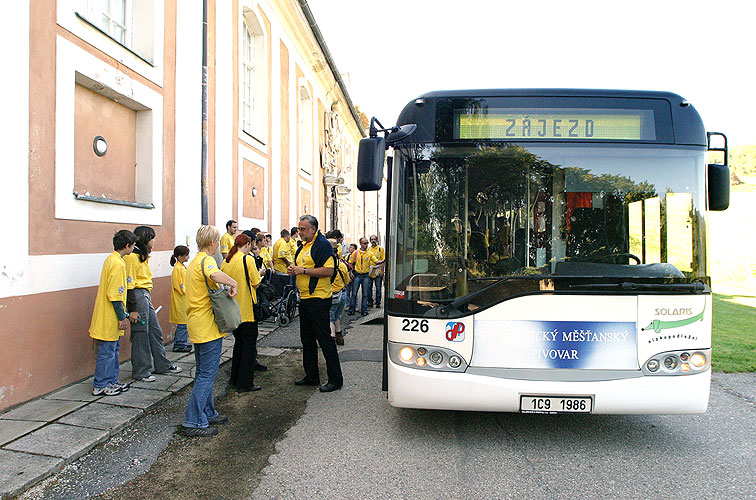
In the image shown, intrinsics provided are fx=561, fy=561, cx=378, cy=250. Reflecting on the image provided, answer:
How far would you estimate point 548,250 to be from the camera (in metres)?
4.27

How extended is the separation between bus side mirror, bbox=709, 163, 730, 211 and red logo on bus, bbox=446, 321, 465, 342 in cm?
227

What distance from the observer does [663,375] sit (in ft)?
A: 13.6

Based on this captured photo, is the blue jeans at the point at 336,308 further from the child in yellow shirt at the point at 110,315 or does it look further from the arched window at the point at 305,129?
the arched window at the point at 305,129

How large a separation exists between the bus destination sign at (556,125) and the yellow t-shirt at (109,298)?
3527mm

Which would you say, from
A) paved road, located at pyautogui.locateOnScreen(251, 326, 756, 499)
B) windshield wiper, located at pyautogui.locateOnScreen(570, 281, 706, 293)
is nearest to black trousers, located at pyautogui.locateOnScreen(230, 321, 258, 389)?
paved road, located at pyautogui.locateOnScreen(251, 326, 756, 499)

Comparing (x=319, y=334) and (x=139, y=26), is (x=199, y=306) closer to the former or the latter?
(x=319, y=334)

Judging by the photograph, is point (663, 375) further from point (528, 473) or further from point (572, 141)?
point (572, 141)

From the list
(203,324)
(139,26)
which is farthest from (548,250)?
(139,26)

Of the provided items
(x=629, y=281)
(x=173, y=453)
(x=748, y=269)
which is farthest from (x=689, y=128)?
(x=748, y=269)

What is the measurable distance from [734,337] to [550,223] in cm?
785

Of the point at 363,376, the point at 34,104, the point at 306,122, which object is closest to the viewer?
the point at 34,104

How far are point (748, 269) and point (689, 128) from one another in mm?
23885

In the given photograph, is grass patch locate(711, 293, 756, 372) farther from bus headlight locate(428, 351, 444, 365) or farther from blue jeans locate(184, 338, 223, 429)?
blue jeans locate(184, 338, 223, 429)

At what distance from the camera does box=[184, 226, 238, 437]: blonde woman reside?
15.0 feet
